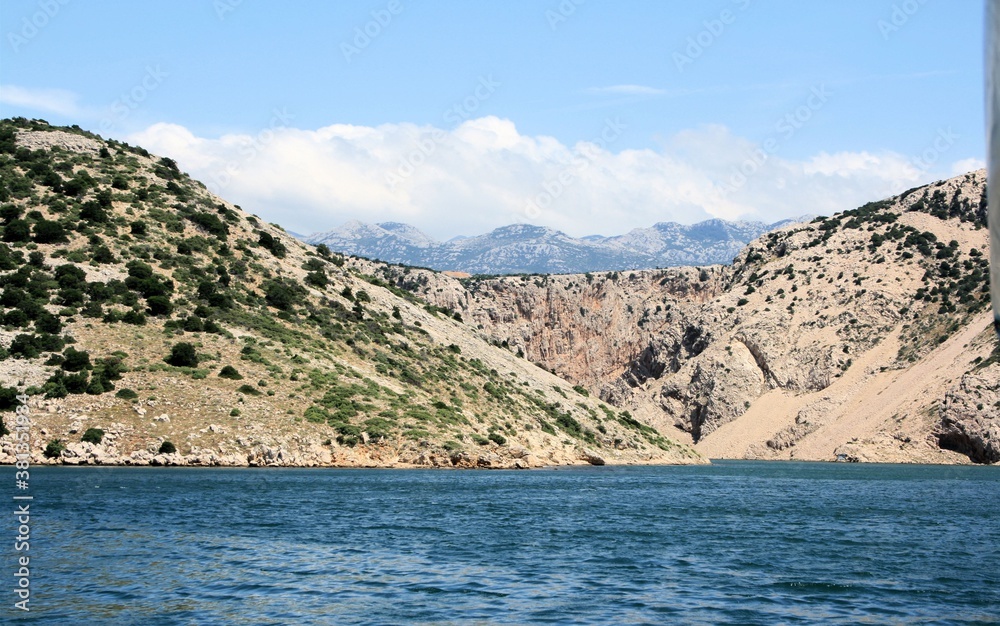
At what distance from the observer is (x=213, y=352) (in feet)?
246

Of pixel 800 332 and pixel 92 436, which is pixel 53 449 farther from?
pixel 800 332

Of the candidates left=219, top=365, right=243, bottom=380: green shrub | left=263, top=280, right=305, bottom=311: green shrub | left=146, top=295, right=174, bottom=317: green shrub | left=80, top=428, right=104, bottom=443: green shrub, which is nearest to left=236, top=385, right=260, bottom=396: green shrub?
left=219, top=365, right=243, bottom=380: green shrub

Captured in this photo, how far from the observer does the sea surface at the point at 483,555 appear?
23.6 metres

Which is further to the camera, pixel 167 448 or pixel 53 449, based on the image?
pixel 167 448

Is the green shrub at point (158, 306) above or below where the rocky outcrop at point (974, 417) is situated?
above

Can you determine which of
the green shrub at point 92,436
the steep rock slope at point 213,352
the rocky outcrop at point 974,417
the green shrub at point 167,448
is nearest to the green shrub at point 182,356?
the steep rock slope at point 213,352

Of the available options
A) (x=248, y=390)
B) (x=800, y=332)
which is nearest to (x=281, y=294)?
(x=248, y=390)

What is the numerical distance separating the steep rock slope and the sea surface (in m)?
8.46

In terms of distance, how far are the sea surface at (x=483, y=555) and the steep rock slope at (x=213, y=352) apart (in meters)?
8.46

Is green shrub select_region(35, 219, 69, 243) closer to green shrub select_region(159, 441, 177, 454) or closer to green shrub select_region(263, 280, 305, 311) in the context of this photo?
green shrub select_region(263, 280, 305, 311)

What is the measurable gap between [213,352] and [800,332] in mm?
96002

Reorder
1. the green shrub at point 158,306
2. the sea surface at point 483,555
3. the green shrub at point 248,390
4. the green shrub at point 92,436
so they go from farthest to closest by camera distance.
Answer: the green shrub at point 158,306
the green shrub at point 248,390
the green shrub at point 92,436
the sea surface at point 483,555

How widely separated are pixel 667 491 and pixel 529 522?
2091 centimetres

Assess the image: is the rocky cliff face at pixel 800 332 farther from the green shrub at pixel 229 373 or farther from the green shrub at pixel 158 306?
the green shrub at pixel 229 373
